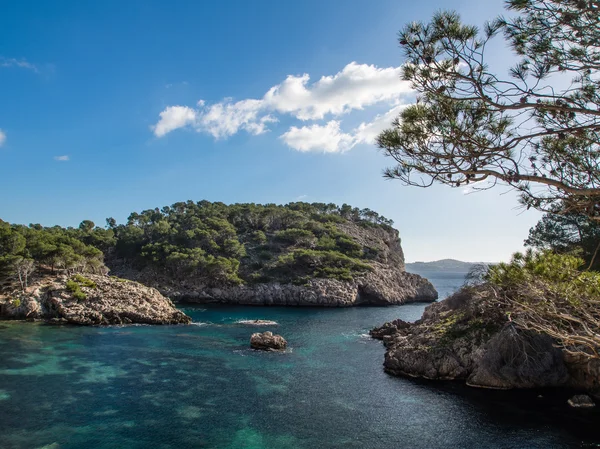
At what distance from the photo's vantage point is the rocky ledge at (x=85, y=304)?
1488 inches

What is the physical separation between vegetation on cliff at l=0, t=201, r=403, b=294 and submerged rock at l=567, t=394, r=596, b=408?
42.7m

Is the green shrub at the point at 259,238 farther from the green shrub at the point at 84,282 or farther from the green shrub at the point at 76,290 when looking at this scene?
the green shrub at the point at 76,290

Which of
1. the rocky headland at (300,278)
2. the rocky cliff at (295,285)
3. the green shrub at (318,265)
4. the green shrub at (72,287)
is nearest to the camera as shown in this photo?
the green shrub at (72,287)

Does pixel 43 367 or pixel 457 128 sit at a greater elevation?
pixel 457 128

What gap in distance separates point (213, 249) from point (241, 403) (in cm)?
5096

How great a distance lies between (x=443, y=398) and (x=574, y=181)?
54.4 ft

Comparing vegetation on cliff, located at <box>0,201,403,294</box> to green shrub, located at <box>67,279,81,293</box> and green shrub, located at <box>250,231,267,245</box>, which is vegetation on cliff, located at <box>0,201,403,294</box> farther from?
green shrub, located at <box>67,279,81,293</box>

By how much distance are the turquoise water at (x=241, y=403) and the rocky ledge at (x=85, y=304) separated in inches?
251

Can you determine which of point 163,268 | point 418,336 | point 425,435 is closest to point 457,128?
point 425,435

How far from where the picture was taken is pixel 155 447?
14.8 meters

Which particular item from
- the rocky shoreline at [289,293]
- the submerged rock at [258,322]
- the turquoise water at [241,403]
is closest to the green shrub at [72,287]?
the turquoise water at [241,403]

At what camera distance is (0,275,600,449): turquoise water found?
51.7ft

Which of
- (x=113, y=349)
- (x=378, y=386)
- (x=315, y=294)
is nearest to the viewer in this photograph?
(x=378, y=386)

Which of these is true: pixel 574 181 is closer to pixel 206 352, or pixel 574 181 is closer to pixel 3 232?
pixel 206 352
